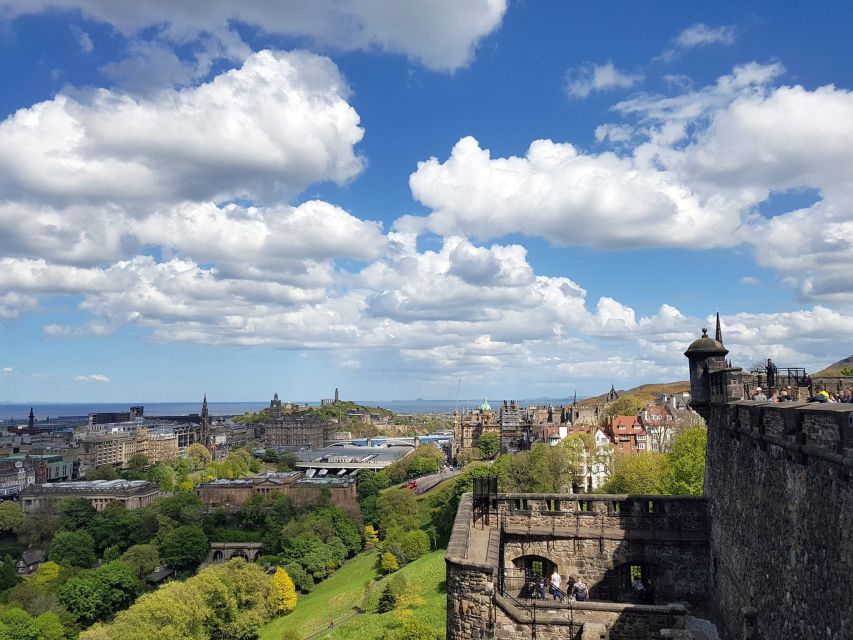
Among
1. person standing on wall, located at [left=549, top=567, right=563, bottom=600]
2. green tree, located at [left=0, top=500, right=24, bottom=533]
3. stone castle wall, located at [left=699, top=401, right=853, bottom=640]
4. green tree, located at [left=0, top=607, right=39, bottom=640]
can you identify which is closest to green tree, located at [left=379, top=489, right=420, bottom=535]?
green tree, located at [left=0, top=607, right=39, bottom=640]


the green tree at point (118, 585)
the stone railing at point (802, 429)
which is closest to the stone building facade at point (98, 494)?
the green tree at point (118, 585)

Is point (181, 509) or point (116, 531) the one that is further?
point (181, 509)

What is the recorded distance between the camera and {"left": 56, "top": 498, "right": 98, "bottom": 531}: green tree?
94931 millimetres

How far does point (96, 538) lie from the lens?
8969 centimetres

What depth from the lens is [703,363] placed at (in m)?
17.8

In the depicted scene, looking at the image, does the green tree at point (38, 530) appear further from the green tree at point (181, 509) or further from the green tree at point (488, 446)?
the green tree at point (488, 446)

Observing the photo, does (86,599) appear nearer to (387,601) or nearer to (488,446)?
(387,601)

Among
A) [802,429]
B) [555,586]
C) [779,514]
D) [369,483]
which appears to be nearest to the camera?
[802,429]

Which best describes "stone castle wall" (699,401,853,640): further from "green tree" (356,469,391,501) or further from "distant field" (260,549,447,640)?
"green tree" (356,469,391,501)

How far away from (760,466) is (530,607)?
17.8 feet

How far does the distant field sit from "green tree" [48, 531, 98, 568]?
34.1 metres

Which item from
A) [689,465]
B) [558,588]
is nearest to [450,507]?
[689,465]

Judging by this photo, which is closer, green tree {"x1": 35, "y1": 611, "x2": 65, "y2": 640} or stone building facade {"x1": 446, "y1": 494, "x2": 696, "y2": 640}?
stone building facade {"x1": 446, "y1": 494, "x2": 696, "y2": 640}

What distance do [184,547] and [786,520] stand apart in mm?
84569
